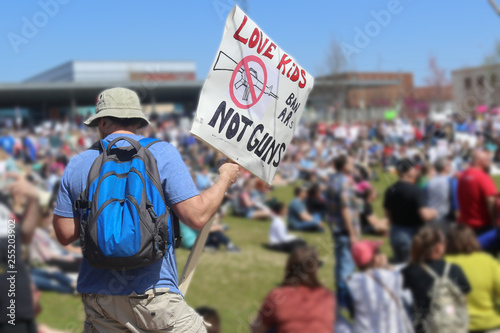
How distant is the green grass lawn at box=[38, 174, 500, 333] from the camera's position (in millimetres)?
5910

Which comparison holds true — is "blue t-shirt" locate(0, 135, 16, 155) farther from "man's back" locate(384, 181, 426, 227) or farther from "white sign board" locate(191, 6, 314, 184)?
"white sign board" locate(191, 6, 314, 184)

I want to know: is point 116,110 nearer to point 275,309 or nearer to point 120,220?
point 120,220

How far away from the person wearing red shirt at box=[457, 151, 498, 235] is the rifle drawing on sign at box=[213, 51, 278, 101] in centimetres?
492

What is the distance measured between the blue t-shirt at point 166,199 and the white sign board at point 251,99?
28 centimetres

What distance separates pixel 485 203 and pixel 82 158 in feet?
18.9

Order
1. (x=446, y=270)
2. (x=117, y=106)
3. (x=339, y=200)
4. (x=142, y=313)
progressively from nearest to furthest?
1. (x=142, y=313)
2. (x=117, y=106)
3. (x=446, y=270)
4. (x=339, y=200)

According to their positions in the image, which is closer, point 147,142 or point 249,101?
point 147,142

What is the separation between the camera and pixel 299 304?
424cm

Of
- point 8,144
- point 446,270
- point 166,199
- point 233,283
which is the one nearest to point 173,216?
point 166,199

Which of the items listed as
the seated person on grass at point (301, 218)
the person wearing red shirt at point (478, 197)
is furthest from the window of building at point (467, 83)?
the person wearing red shirt at point (478, 197)

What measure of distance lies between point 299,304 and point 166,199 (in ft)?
7.87

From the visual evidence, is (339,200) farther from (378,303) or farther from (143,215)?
(143,215)

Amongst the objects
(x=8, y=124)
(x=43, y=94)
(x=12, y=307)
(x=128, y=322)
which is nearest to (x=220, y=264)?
(x=12, y=307)

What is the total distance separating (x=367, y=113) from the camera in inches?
1604
